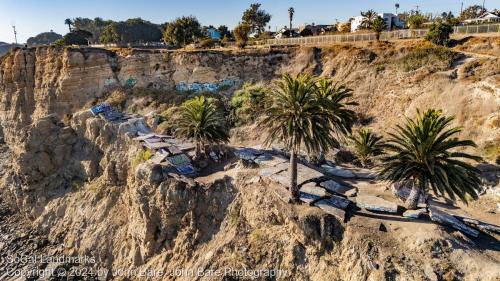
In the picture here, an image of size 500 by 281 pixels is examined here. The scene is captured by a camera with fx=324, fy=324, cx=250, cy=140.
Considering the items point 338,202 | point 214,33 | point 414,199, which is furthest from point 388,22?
point 338,202

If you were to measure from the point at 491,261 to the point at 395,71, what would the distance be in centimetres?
3262

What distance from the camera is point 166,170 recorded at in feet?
109

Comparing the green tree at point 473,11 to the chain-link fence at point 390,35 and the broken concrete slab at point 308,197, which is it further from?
the broken concrete slab at point 308,197

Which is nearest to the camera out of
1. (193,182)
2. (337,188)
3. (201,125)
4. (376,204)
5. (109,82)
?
(376,204)

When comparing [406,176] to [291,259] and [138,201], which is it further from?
[138,201]

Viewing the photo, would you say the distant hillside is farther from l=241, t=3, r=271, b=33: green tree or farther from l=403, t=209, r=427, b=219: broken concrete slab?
l=403, t=209, r=427, b=219: broken concrete slab

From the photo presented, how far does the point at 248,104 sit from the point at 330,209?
2853 centimetres

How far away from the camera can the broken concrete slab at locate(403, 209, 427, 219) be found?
23.7 m

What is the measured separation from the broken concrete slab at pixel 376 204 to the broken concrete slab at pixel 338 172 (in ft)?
A: 17.8

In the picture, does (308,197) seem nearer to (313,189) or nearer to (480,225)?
(313,189)

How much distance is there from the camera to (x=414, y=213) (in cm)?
2383

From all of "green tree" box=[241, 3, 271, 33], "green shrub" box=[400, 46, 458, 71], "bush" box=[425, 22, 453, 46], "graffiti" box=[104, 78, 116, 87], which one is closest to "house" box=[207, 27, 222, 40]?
"green tree" box=[241, 3, 271, 33]

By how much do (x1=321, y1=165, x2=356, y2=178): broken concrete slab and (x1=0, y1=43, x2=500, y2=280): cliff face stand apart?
833 centimetres

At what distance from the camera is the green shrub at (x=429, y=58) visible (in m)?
43.1
